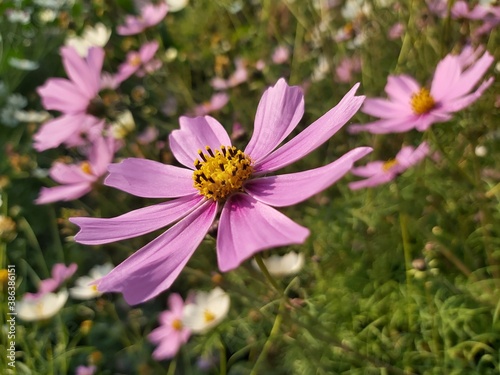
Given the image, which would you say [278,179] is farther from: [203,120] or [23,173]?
[23,173]

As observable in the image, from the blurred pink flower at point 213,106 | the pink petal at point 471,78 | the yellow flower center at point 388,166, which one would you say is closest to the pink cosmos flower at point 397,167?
the yellow flower center at point 388,166

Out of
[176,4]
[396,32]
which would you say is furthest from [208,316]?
[176,4]

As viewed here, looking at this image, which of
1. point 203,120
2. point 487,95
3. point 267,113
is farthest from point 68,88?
point 487,95

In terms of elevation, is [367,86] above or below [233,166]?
above

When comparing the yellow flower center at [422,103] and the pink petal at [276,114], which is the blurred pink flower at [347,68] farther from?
the pink petal at [276,114]

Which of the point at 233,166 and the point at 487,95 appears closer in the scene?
the point at 233,166

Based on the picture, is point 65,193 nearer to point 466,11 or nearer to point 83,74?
point 83,74
